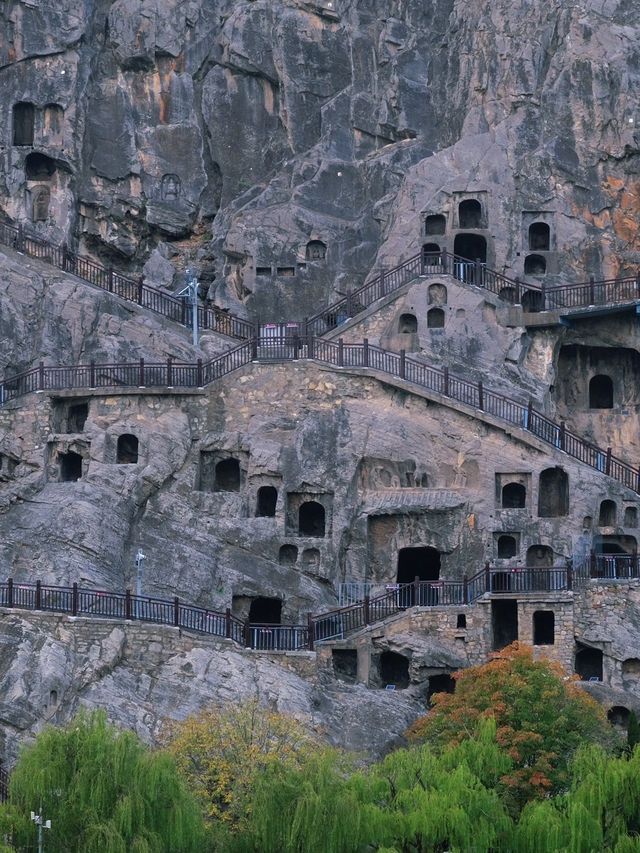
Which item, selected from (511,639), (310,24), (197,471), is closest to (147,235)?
(310,24)

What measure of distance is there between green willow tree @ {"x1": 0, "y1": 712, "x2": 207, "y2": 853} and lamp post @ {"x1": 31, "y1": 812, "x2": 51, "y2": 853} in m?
0.14

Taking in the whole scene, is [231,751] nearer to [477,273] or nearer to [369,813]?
[369,813]

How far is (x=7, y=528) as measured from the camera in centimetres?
7394

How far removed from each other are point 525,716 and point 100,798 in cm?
1356

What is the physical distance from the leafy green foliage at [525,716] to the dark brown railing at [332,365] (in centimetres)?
1136

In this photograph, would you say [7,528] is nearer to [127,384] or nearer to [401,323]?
[127,384]

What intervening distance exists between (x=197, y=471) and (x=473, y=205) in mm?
15616

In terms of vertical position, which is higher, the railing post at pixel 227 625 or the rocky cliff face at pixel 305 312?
the rocky cliff face at pixel 305 312

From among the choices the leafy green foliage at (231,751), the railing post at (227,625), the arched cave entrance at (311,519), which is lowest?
the leafy green foliage at (231,751)

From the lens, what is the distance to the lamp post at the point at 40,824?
182ft

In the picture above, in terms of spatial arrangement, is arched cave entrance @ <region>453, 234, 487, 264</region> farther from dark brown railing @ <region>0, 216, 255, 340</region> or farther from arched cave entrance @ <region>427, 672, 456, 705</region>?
arched cave entrance @ <region>427, 672, 456, 705</region>

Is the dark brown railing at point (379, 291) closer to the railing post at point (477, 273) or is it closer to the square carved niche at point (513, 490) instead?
the railing post at point (477, 273)

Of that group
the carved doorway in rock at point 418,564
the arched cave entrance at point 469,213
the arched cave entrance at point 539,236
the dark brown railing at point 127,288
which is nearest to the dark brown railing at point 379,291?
the dark brown railing at point 127,288

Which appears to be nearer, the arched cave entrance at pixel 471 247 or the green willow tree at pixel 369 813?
the green willow tree at pixel 369 813
